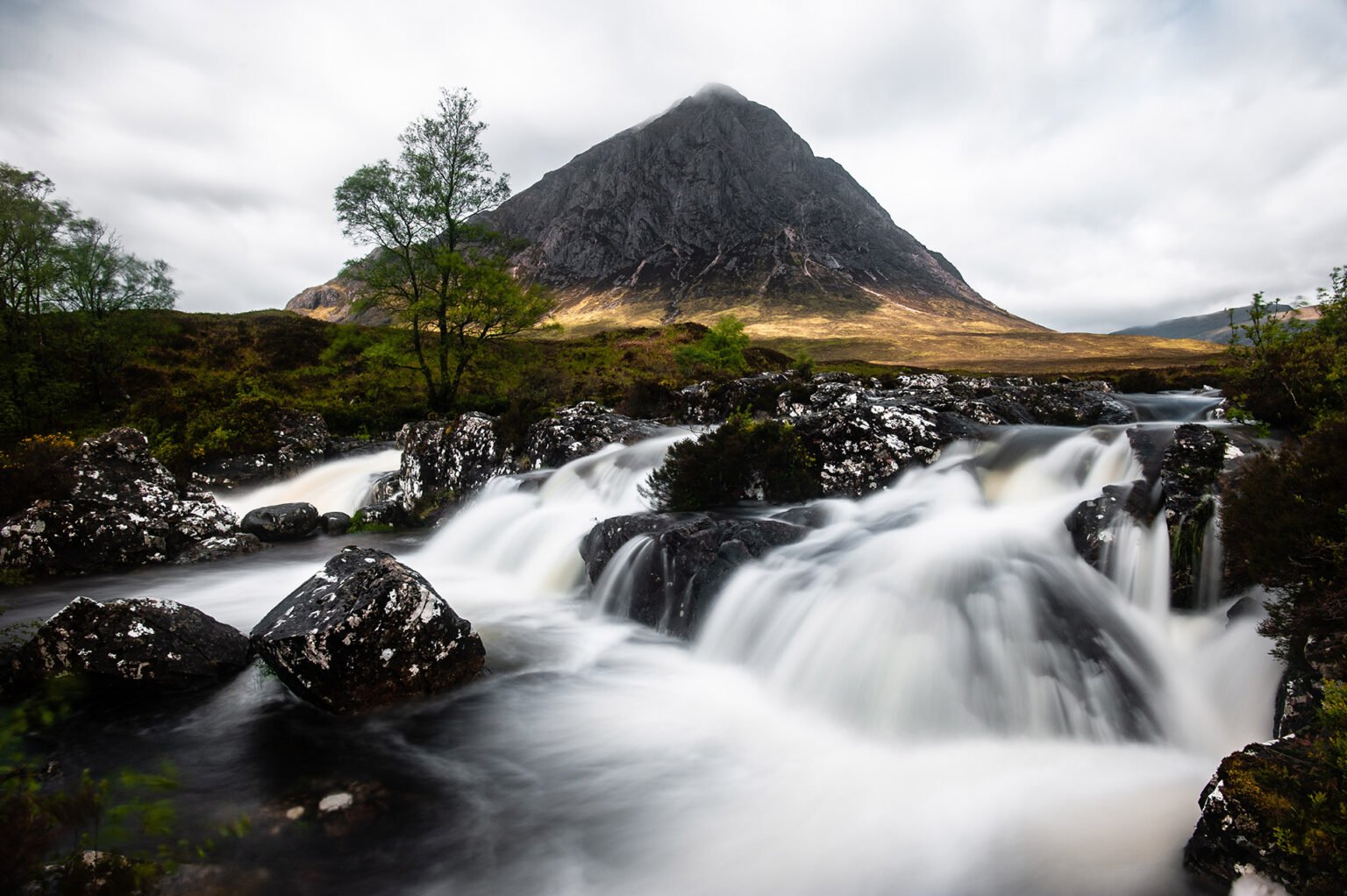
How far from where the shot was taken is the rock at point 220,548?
12023 mm

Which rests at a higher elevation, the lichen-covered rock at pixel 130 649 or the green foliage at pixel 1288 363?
the green foliage at pixel 1288 363

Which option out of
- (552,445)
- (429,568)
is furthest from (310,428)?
(429,568)

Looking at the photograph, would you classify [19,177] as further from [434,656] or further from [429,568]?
[434,656]

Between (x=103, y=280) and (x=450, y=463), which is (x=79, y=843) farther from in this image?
(x=103, y=280)

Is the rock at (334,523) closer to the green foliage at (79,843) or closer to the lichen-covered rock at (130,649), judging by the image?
the lichen-covered rock at (130,649)

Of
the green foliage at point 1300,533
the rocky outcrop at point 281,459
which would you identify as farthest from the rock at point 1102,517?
the rocky outcrop at point 281,459

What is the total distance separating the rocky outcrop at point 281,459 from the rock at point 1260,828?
21.8 m

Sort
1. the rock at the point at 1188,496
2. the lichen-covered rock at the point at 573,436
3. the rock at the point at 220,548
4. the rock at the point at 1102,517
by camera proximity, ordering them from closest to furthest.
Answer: the rock at the point at 1188,496
the rock at the point at 1102,517
the rock at the point at 220,548
the lichen-covered rock at the point at 573,436

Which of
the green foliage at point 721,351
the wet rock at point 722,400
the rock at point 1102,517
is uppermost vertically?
the green foliage at point 721,351

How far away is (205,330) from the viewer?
119 feet

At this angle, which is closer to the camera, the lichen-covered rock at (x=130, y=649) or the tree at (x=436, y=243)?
the lichen-covered rock at (x=130, y=649)

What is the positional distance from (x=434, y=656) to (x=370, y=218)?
63.0 feet

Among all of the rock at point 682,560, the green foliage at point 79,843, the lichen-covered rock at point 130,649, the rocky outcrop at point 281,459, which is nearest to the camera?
the green foliage at point 79,843

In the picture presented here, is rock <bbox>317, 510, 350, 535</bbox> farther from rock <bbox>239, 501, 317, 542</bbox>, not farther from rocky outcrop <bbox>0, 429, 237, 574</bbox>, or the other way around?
rocky outcrop <bbox>0, 429, 237, 574</bbox>
